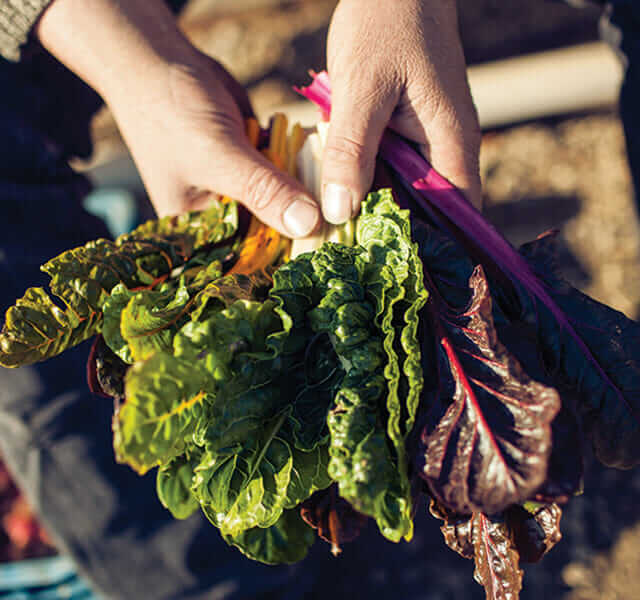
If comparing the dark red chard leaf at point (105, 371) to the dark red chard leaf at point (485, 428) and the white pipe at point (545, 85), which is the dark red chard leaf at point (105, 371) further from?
the white pipe at point (545, 85)

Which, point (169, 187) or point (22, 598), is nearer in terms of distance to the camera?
point (169, 187)

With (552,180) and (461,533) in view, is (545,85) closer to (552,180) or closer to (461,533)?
(552,180)

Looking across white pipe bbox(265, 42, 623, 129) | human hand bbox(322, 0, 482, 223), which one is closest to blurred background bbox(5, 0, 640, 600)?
white pipe bbox(265, 42, 623, 129)

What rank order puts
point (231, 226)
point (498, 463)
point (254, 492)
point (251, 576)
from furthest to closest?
point (251, 576) → point (231, 226) → point (254, 492) → point (498, 463)

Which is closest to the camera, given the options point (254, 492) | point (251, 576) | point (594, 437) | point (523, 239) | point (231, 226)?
point (254, 492)

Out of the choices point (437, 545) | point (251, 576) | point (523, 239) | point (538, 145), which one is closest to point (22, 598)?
point (251, 576)

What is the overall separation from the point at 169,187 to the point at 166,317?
87 centimetres

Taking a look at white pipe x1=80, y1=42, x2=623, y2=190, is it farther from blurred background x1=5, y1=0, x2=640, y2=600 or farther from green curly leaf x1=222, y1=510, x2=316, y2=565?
green curly leaf x1=222, y1=510, x2=316, y2=565

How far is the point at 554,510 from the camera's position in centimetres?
153

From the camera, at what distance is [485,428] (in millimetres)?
1279

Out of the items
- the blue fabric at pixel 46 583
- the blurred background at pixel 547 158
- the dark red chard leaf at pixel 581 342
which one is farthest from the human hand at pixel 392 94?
the blue fabric at pixel 46 583

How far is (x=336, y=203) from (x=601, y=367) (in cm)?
99

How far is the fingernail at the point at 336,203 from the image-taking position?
178 centimetres

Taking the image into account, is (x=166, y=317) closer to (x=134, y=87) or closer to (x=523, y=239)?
(x=134, y=87)
